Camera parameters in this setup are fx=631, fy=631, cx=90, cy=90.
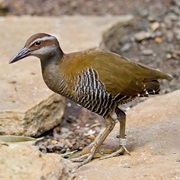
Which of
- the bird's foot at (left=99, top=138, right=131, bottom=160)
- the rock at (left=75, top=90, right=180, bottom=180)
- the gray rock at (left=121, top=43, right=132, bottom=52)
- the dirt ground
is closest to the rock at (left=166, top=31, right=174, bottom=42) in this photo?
the dirt ground

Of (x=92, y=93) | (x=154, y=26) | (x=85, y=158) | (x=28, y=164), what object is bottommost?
(x=85, y=158)

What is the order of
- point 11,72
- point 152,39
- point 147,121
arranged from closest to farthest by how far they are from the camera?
point 147,121 → point 11,72 → point 152,39

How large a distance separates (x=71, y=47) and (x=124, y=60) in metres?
2.42

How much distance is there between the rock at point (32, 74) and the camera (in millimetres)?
5961

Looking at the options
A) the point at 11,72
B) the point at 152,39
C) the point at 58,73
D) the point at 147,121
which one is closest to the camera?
the point at 58,73

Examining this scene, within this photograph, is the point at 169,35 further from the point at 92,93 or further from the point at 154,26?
the point at 92,93

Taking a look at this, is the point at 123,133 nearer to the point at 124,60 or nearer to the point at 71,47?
the point at 124,60

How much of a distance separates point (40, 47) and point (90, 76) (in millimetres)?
475

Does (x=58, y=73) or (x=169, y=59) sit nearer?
(x=58, y=73)

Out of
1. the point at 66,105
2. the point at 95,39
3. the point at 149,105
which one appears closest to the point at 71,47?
the point at 95,39

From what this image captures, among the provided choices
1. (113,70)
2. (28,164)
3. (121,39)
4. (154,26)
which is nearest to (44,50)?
(113,70)

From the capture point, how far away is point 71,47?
7742 millimetres

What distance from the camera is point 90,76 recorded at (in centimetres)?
521

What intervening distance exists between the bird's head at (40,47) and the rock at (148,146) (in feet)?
3.24
